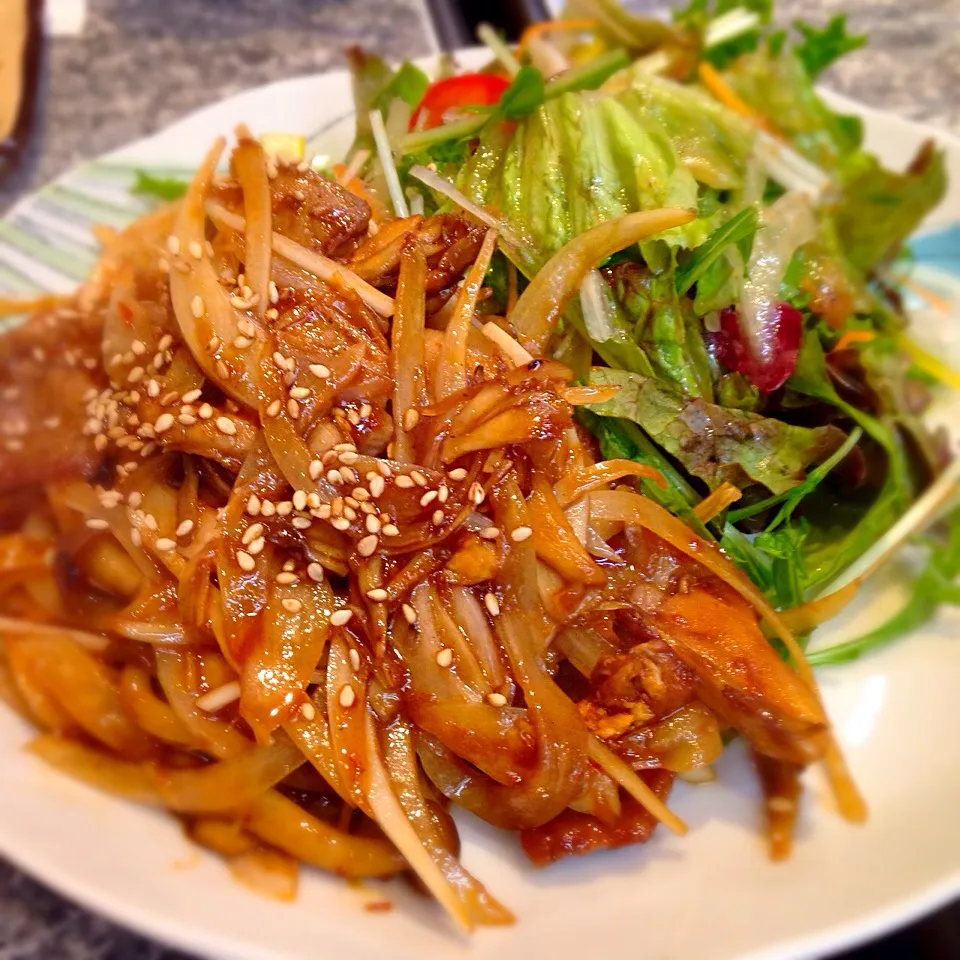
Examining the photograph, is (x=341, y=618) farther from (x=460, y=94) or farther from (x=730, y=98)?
(x=730, y=98)

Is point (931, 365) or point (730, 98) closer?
point (931, 365)

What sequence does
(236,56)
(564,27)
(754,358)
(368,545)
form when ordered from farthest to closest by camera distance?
1. (236,56)
2. (564,27)
3. (754,358)
4. (368,545)

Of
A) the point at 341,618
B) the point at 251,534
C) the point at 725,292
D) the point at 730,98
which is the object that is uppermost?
the point at 730,98

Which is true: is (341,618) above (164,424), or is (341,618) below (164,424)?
below

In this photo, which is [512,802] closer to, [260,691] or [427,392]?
[260,691]

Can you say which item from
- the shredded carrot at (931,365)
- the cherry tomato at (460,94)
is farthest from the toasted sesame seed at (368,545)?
the shredded carrot at (931,365)

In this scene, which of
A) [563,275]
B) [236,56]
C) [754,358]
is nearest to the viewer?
[563,275]

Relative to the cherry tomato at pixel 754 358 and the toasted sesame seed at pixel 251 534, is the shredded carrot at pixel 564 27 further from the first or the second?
the toasted sesame seed at pixel 251 534

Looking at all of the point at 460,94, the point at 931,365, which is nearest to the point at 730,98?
the point at 460,94
